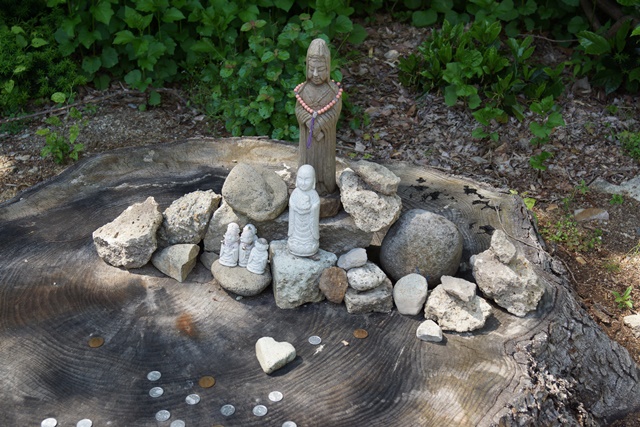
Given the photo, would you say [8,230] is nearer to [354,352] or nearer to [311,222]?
[311,222]

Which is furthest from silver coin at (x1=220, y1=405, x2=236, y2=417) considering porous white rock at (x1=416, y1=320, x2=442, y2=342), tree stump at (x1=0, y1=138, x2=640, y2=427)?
porous white rock at (x1=416, y1=320, x2=442, y2=342)

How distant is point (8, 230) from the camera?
3.50 meters

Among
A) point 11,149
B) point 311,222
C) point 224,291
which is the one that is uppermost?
point 311,222

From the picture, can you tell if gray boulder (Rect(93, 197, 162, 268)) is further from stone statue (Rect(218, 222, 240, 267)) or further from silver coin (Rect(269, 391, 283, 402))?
silver coin (Rect(269, 391, 283, 402))

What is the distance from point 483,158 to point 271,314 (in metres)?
2.59

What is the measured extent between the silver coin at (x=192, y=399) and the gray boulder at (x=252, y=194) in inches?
36.6

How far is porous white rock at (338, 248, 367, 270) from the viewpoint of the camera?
3133mm

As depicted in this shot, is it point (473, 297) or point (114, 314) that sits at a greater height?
point (473, 297)

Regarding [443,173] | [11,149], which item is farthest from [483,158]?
[11,149]

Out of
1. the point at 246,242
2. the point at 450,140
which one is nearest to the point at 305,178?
the point at 246,242

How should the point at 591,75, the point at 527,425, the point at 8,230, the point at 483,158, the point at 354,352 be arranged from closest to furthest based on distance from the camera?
the point at 527,425
the point at 354,352
the point at 8,230
the point at 483,158
the point at 591,75

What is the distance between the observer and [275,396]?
2650 millimetres

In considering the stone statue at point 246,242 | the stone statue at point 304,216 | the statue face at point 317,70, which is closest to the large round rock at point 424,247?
the stone statue at point 304,216

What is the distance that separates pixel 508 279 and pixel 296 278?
3.12 ft
